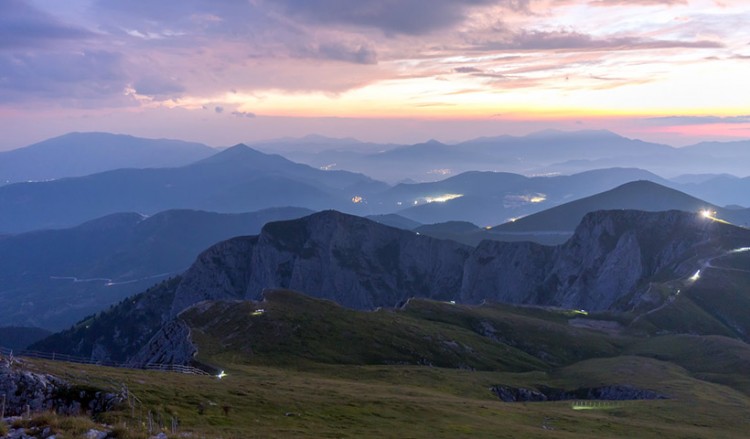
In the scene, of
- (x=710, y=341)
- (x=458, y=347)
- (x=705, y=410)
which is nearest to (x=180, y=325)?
(x=458, y=347)

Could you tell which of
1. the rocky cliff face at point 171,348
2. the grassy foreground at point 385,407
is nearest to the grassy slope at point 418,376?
the grassy foreground at point 385,407

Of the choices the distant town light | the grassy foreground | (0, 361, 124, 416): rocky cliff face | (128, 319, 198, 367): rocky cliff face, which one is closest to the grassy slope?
the grassy foreground

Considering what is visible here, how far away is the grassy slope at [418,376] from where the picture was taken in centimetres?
4994

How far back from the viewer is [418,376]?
3711 inches

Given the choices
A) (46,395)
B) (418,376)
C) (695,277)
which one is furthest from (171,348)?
(695,277)

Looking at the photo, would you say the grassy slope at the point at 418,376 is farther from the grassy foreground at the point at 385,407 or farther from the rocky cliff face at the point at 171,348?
the rocky cliff face at the point at 171,348

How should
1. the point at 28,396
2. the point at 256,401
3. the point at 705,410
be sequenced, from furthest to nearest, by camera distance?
the point at 705,410 → the point at 256,401 → the point at 28,396

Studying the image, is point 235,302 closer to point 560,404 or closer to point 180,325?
point 180,325

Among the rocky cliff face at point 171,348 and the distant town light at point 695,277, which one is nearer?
the rocky cliff face at point 171,348

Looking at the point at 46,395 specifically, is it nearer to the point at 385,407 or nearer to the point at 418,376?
the point at 385,407

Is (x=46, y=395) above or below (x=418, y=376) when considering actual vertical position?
above

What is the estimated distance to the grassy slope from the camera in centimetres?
4994

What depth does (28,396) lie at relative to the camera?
137 feet

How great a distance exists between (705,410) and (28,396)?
7904 centimetres
